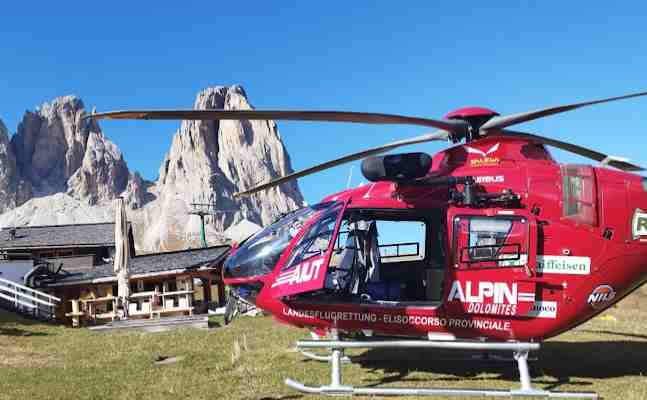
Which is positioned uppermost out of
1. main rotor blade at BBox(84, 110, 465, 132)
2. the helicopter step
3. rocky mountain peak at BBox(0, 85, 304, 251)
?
rocky mountain peak at BBox(0, 85, 304, 251)

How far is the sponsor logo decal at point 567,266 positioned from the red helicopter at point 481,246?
0.01m

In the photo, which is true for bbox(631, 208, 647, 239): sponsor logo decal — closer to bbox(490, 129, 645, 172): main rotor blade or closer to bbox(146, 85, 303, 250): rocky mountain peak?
bbox(490, 129, 645, 172): main rotor blade

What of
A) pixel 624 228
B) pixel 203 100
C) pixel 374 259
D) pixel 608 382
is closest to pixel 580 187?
pixel 624 228

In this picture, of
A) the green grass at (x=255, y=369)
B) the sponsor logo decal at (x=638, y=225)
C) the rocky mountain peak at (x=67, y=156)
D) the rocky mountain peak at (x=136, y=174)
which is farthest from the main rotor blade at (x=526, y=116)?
the rocky mountain peak at (x=67, y=156)

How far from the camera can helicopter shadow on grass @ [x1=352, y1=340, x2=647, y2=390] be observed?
840cm

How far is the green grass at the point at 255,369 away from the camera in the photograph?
800cm

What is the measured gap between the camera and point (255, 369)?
9.36m

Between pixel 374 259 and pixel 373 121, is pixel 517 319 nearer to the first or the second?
pixel 374 259

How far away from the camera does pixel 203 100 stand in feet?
560

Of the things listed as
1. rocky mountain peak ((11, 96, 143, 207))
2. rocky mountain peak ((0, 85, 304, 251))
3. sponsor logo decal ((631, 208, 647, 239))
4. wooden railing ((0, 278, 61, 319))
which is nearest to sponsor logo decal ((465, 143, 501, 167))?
sponsor logo decal ((631, 208, 647, 239))

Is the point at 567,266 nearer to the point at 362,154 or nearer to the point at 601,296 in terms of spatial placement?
the point at 601,296

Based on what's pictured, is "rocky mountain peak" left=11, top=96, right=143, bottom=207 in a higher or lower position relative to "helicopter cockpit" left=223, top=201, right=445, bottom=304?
higher

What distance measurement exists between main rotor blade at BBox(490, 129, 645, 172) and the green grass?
10.1 feet

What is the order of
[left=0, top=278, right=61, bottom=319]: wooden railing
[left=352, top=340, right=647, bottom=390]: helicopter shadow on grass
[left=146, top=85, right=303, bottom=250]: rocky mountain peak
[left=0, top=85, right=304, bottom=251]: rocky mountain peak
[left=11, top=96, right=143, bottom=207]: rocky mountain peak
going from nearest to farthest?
[left=352, top=340, right=647, bottom=390]: helicopter shadow on grass < [left=0, top=278, right=61, bottom=319]: wooden railing < [left=0, top=85, right=304, bottom=251]: rocky mountain peak < [left=146, top=85, right=303, bottom=250]: rocky mountain peak < [left=11, top=96, right=143, bottom=207]: rocky mountain peak
